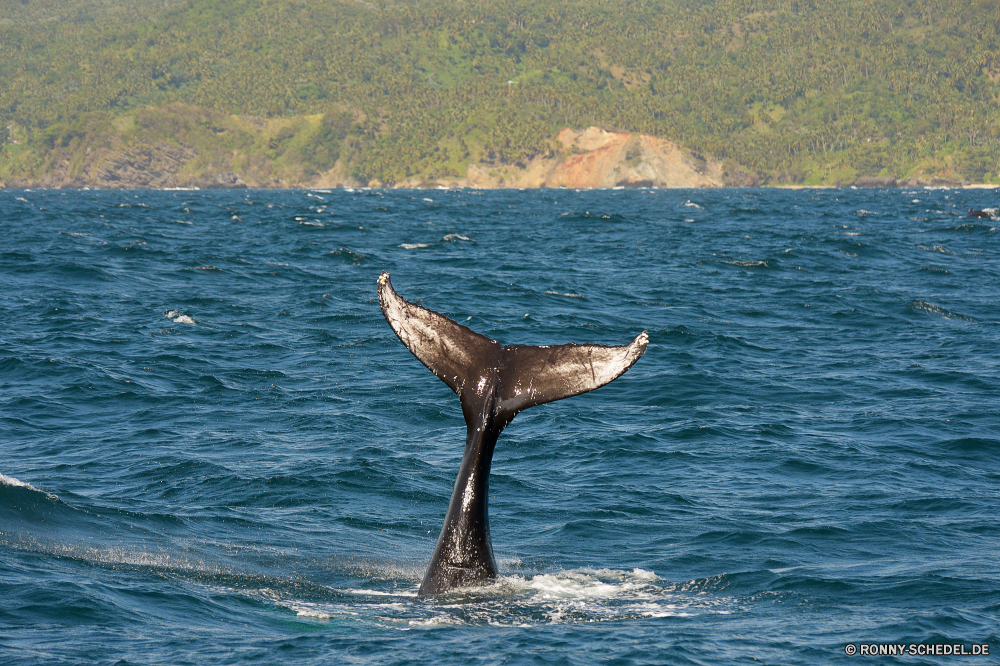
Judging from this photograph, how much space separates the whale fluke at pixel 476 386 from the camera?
781 cm

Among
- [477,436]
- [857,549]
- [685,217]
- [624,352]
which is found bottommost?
[857,549]

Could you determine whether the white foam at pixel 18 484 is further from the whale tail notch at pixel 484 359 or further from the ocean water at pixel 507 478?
the whale tail notch at pixel 484 359

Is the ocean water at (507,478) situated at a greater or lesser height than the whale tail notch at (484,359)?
lesser

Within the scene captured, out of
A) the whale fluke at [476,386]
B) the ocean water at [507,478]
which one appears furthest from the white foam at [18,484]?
the whale fluke at [476,386]

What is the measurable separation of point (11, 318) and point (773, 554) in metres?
18.2

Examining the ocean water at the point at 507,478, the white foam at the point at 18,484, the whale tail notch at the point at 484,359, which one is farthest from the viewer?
the white foam at the point at 18,484

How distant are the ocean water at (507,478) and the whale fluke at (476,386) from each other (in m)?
0.33

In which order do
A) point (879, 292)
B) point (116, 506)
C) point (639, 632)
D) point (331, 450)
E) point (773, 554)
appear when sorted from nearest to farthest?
point (639, 632) → point (773, 554) → point (116, 506) → point (331, 450) → point (879, 292)

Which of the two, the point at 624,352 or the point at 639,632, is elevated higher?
the point at 624,352

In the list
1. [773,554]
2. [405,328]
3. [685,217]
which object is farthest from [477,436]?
[685,217]

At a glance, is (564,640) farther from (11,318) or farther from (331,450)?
(11,318)

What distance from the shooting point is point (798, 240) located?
139 ft

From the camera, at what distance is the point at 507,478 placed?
12.4 metres

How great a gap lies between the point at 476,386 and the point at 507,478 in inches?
178
